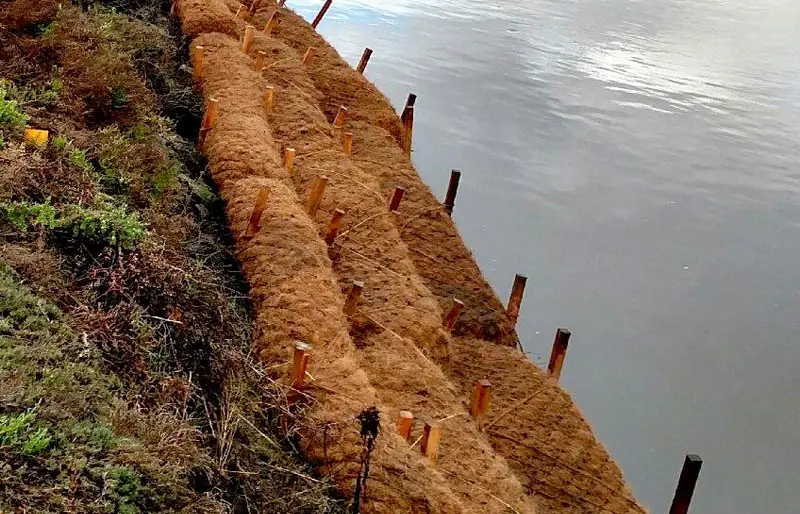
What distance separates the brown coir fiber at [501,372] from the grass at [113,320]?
419 centimetres

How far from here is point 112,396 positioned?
4582 mm

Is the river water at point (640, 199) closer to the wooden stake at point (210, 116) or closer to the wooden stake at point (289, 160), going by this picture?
the wooden stake at point (289, 160)

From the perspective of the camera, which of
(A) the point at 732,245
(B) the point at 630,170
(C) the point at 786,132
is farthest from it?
(C) the point at 786,132

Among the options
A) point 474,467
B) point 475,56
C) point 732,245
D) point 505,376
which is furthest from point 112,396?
point 475,56

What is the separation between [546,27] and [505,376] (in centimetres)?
3813

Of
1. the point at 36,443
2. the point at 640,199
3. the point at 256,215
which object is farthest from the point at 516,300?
the point at 640,199

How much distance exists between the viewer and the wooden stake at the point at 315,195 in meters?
9.77

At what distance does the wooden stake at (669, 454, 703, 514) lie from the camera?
8.36 metres

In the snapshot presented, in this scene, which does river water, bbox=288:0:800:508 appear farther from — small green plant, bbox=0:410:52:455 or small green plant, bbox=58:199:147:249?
small green plant, bbox=0:410:52:455

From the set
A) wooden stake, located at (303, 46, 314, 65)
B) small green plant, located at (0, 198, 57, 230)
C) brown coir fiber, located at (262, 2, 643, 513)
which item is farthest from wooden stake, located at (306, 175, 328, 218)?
wooden stake, located at (303, 46, 314, 65)

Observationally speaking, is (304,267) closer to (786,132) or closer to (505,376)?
(505,376)

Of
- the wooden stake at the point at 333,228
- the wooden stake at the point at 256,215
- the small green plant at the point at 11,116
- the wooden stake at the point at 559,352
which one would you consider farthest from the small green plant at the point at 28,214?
the wooden stake at the point at 559,352

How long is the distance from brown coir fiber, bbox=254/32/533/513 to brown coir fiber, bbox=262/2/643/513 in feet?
3.71

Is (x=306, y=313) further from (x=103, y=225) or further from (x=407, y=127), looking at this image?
(x=407, y=127)
